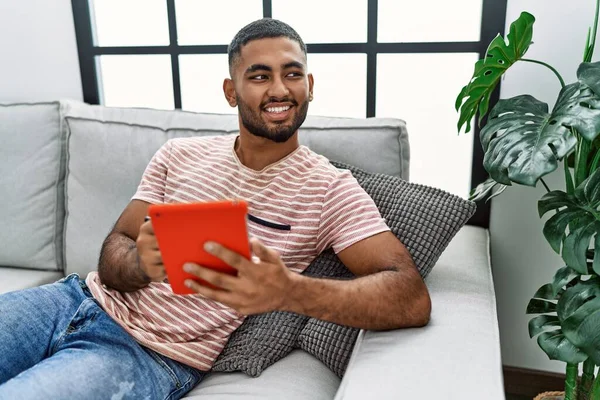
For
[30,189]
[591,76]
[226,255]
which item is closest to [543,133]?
[591,76]

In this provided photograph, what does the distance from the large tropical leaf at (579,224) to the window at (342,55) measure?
56 centimetres

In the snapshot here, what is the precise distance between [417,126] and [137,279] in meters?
1.05

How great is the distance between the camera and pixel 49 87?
210cm

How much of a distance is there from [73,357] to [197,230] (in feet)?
1.56

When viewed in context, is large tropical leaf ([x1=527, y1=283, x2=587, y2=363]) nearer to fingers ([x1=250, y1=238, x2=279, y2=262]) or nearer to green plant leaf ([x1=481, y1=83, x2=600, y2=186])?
green plant leaf ([x1=481, y1=83, x2=600, y2=186])

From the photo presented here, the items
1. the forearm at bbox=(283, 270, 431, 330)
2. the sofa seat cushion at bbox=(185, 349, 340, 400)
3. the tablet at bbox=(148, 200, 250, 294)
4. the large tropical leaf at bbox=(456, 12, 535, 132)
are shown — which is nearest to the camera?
the tablet at bbox=(148, 200, 250, 294)

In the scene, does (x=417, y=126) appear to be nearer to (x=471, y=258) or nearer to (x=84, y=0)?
(x=471, y=258)

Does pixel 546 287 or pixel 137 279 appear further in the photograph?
pixel 546 287

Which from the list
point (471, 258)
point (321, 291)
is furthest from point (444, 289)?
point (321, 291)

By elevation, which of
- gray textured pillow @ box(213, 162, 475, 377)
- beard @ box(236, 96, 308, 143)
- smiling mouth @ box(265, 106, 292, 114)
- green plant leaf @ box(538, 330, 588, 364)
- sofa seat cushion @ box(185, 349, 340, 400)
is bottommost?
sofa seat cushion @ box(185, 349, 340, 400)

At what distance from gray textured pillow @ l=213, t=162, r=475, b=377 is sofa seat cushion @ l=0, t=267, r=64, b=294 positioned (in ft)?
2.48

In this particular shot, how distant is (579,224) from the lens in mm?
1158

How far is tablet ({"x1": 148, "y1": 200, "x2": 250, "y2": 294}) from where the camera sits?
0.77 m

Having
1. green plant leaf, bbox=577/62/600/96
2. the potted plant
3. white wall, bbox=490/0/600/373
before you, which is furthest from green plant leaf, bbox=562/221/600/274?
white wall, bbox=490/0/600/373
